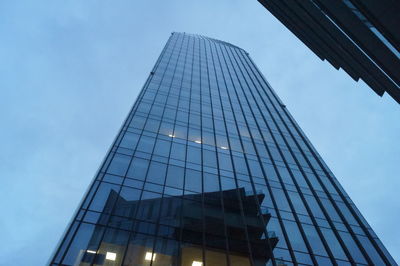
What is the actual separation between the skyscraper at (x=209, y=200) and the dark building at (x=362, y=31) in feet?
33.1

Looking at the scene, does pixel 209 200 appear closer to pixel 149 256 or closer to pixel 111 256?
pixel 149 256

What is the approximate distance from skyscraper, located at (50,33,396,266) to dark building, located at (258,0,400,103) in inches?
397

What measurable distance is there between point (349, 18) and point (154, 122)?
59.5ft

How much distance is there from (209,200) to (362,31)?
13.8m

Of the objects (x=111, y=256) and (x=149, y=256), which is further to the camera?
(x=149, y=256)

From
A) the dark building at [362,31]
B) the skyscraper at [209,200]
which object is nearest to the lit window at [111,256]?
the skyscraper at [209,200]

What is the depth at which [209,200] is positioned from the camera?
22.5 meters

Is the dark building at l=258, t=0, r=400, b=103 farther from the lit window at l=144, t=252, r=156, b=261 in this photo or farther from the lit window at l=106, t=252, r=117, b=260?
the lit window at l=106, t=252, r=117, b=260

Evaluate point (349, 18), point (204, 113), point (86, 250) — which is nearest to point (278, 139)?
point (204, 113)

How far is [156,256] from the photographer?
16.8 metres

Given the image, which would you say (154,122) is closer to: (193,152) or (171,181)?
(193,152)

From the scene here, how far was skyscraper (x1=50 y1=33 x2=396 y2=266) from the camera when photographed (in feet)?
58.0

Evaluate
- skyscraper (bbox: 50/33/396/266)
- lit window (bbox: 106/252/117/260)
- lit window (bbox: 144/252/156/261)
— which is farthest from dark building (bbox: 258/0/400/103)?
lit window (bbox: 106/252/117/260)

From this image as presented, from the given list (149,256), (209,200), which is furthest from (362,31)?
(149,256)
